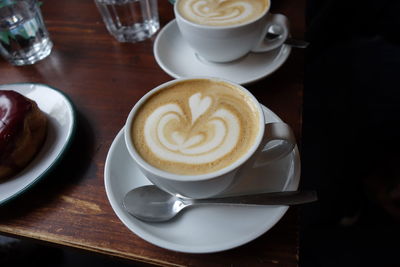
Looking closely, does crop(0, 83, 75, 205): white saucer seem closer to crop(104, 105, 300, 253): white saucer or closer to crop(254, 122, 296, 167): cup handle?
crop(104, 105, 300, 253): white saucer

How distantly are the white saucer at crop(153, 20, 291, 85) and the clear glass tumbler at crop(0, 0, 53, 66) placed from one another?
0.31 metres

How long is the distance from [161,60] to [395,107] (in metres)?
0.66

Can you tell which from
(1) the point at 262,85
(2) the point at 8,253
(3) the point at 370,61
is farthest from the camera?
(3) the point at 370,61

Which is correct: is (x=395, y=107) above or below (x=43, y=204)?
below

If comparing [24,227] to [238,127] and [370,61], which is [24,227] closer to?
[238,127]

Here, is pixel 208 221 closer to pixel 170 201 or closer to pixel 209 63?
pixel 170 201

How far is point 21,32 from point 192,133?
0.59 metres

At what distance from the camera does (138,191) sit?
1.64 ft

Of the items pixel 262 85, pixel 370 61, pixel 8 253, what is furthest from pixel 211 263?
pixel 370 61

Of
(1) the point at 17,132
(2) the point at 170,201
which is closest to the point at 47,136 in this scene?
(1) the point at 17,132

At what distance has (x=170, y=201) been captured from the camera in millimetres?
493

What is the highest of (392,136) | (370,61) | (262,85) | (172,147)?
(172,147)

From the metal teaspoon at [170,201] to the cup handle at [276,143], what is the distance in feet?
0.18

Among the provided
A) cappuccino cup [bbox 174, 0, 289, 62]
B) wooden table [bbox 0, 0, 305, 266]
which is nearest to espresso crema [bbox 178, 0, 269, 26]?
cappuccino cup [bbox 174, 0, 289, 62]
